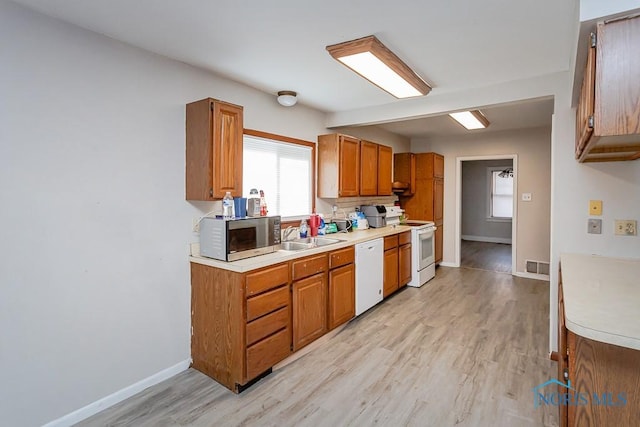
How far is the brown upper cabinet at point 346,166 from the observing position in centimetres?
397

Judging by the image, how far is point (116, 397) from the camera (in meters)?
2.25

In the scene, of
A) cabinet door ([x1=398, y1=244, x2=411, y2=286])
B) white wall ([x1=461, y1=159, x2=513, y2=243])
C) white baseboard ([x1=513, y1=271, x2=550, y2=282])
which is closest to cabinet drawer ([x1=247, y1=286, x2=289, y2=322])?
cabinet door ([x1=398, y1=244, x2=411, y2=286])

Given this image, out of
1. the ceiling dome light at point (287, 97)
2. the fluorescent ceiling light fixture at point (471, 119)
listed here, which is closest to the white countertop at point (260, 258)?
the ceiling dome light at point (287, 97)

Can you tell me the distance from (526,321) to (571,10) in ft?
9.77

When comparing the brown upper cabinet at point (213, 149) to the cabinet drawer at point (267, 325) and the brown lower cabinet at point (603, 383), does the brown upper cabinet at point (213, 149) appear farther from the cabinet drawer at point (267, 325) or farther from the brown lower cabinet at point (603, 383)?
the brown lower cabinet at point (603, 383)

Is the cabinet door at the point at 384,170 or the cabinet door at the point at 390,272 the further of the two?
the cabinet door at the point at 384,170

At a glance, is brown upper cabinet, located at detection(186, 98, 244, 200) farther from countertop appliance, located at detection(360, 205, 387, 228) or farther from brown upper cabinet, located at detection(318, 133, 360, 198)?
countertop appliance, located at detection(360, 205, 387, 228)

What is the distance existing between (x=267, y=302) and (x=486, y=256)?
239 inches

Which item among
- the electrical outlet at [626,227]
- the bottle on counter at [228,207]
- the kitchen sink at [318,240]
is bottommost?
the kitchen sink at [318,240]

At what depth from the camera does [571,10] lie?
1871mm

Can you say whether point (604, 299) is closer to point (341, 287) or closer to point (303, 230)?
point (341, 287)

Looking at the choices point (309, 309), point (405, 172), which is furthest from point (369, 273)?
point (405, 172)

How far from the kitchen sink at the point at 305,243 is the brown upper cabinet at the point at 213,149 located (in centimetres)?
88

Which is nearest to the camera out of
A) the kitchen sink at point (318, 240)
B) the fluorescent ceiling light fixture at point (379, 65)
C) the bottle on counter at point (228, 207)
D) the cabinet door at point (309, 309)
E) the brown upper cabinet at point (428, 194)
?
the fluorescent ceiling light fixture at point (379, 65)
